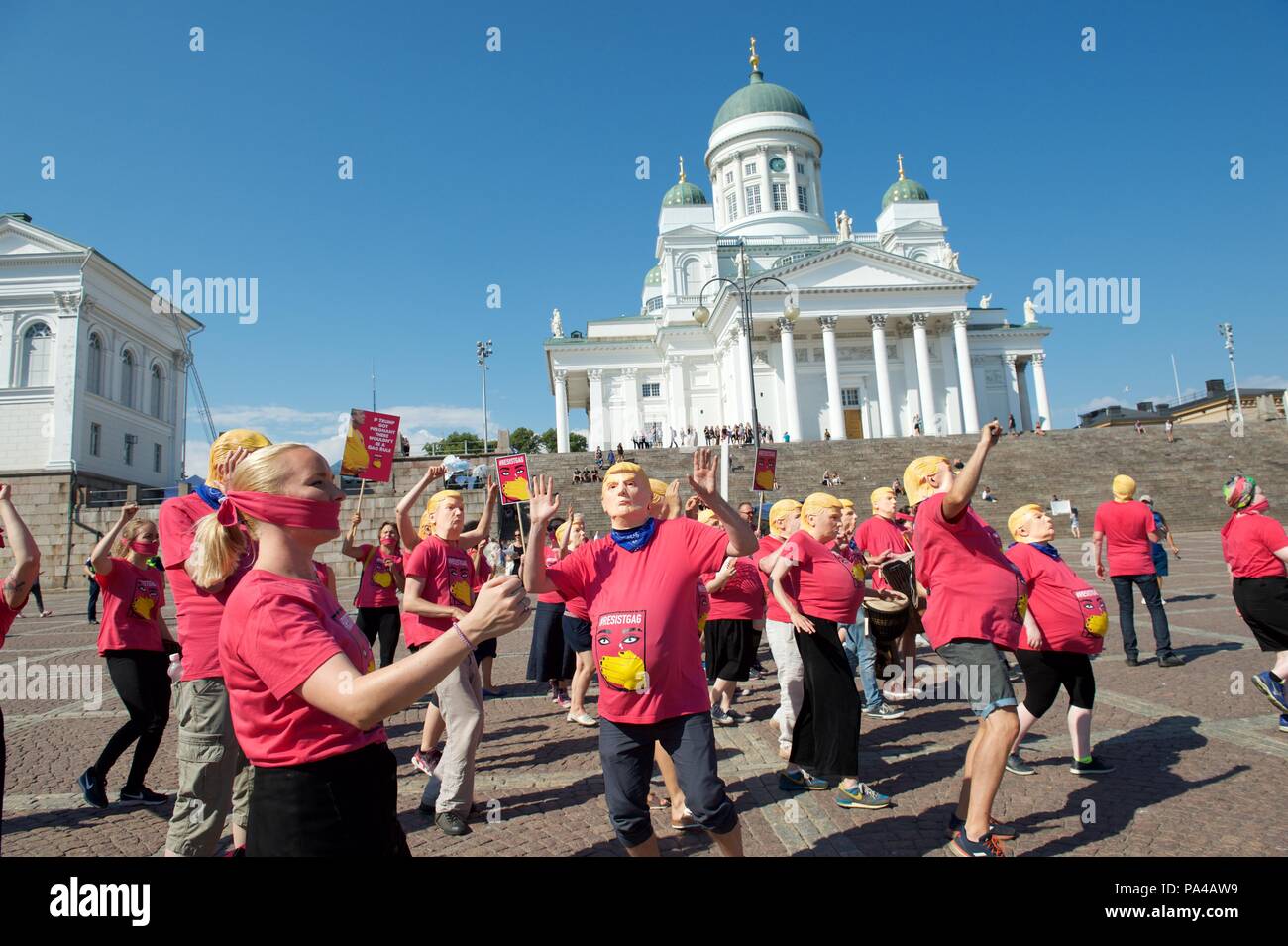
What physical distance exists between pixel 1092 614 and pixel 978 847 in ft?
5.83

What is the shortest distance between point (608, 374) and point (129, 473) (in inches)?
1190

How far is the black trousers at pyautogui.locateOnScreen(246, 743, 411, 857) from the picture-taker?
1824mm

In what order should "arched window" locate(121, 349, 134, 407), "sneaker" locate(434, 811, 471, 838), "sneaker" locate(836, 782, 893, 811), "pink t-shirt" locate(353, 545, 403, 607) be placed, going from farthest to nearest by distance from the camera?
"arched window" locate(121, 349, 134, 407)
"pink t-shirt" locate(353, 545, 403, 607)
"sneaker" locate(836, 782, 893, 811)
"sneaker" locate(434, 811, 471, 838)

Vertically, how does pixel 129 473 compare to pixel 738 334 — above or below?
below

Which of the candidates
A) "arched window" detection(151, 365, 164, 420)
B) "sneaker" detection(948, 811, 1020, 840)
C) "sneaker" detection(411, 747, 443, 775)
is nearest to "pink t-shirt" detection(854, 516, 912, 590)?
"sneaker" detection(948, 811, 1020, 840)

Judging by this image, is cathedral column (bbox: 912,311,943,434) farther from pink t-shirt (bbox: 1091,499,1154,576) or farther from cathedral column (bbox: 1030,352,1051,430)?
pink t-shirt (bbox: 1091,499,1154,576)

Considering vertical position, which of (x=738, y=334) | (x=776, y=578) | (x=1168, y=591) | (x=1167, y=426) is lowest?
(x=1168, y=591)

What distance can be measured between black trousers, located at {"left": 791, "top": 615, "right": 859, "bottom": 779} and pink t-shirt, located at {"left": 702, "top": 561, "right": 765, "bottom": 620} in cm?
149

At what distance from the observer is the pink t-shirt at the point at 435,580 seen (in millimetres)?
4664

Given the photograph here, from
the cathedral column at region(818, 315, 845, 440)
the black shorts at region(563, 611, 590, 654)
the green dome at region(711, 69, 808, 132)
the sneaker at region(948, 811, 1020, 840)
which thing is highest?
the green dome at region(711, 69, 808, 132)

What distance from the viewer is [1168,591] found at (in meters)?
12.9

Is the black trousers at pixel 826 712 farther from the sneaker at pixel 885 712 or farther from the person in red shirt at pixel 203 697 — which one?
the person in red shirt at pixel 203 697
